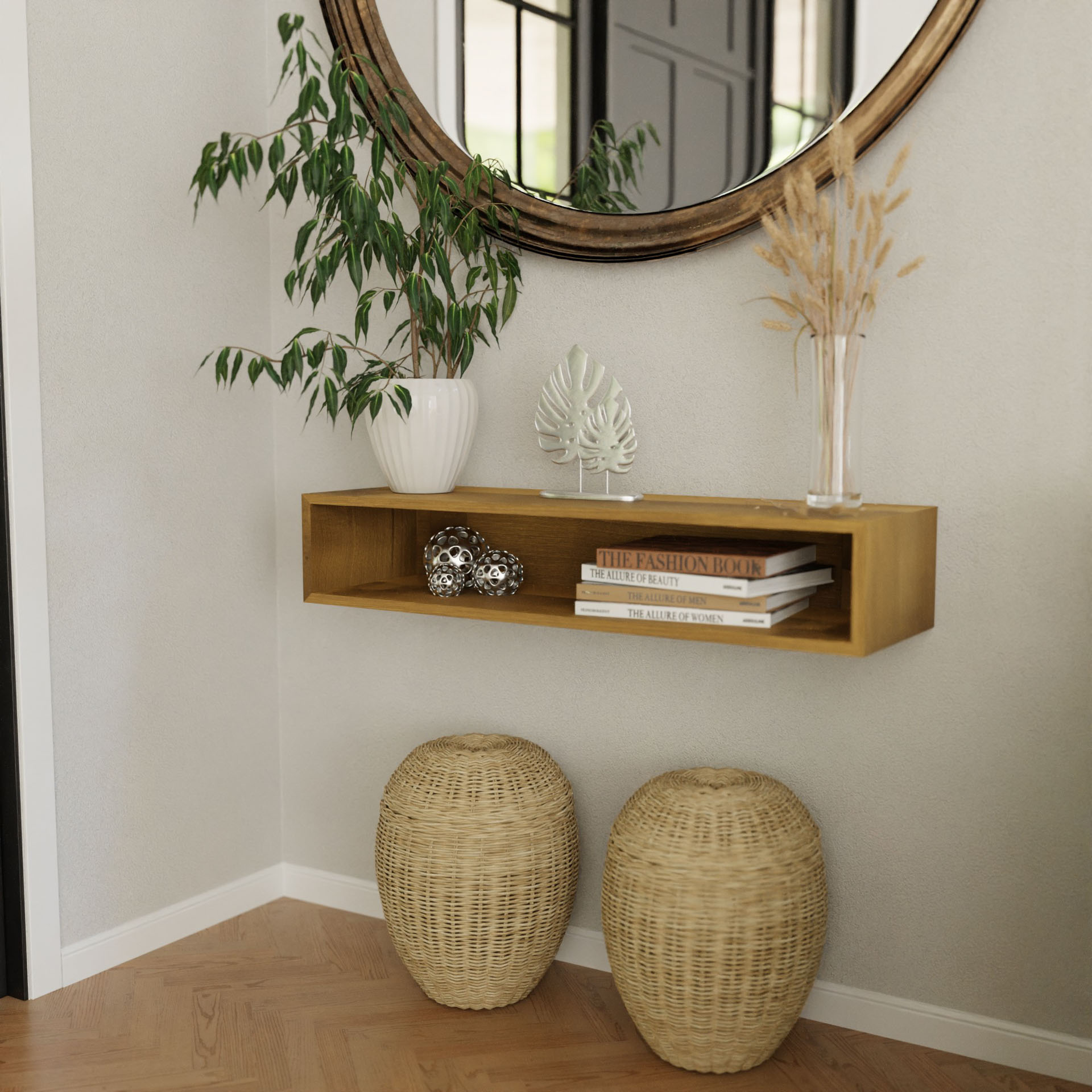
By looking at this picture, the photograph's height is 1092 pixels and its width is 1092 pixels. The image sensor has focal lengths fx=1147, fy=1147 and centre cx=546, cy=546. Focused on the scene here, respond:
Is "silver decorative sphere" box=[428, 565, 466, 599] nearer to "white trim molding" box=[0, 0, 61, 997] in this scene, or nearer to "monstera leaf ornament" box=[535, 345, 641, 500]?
"monstera leaf ornament" box=[535, 345, 641, 500]

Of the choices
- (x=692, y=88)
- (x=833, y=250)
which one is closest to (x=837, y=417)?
(x=833, y=250)

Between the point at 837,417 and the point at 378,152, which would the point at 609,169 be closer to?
the point at 378,152

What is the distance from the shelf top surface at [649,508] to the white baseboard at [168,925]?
976 millimetres

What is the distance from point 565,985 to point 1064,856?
3.14 ft

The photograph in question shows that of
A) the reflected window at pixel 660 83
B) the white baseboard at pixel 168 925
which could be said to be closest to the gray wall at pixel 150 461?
the white baseboard at pixel 168 925

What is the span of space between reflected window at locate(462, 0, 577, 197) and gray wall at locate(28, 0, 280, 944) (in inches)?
22.8

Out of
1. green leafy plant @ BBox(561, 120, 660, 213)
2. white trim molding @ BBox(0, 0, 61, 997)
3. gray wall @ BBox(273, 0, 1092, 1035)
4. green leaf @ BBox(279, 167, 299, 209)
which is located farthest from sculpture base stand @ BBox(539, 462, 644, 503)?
white trim molding @ BBox(0, 0, 61, 997)

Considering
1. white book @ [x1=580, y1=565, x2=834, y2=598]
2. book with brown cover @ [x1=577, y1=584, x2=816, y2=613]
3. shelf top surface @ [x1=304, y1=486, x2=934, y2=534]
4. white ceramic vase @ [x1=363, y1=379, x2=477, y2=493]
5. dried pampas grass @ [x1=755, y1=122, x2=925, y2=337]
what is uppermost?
dried pampas grass @ [x1=755, y1=122, x2=925, y2=337]

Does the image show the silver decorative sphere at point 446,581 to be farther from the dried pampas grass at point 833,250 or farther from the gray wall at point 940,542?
the dried pampas grass at point 833,250

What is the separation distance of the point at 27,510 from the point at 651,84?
1.37m

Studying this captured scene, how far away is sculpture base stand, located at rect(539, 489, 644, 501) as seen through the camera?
201cm

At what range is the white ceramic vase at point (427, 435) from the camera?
6.91ft

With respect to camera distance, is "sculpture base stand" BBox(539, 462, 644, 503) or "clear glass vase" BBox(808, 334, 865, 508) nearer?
"clear glass vase" BBox(808, 334, 865, 508)

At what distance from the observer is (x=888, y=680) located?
199cm
